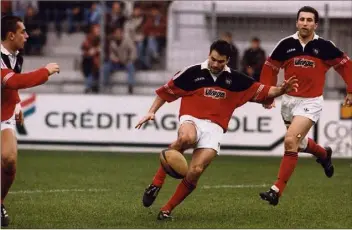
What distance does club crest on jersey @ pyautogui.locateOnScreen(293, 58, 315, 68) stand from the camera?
1311cm

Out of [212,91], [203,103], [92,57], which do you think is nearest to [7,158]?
[203,103]

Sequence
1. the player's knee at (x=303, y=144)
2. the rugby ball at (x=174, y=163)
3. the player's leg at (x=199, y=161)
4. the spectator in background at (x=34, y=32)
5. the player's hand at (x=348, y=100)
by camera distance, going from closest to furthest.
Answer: the rugby ball at (x=174, y=163), the player's leg at (x=199, y=161), the player's hand at (x=348, y=100), the player's knee at (x=303, y=144), the spectator in background at (x=34, y=32)

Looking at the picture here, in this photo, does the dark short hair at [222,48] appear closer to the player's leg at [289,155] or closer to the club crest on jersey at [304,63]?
the player's leg at [289,155]

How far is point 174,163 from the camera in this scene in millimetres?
10703

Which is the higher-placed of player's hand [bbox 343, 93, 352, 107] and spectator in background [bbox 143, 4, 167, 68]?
player's hand [bbox 343, 93, 352, 107]

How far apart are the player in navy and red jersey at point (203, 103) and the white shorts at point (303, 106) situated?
183 centimetres

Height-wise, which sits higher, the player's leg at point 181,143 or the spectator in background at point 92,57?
the player's leg at point 181,143

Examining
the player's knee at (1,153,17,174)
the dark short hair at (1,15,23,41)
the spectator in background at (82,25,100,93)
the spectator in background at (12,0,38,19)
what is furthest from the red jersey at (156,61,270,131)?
the spectator in background at (12,0,38,19)

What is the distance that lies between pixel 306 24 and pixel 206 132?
2.55 m

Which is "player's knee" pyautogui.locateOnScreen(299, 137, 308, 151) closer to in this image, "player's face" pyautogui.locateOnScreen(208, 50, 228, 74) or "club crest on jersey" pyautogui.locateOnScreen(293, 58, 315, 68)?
"club crest on jersey" pyautogui.locateOnScreen(293, 58, 315, 68)

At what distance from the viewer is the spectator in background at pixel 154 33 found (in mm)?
21688

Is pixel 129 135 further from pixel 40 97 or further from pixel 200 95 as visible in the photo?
pixel 200 95

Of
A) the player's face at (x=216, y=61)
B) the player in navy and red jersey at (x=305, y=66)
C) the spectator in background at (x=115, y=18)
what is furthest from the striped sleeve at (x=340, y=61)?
the spectator in background at (x=115, y=18)

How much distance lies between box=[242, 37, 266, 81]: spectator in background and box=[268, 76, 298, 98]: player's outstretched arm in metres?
9.81
